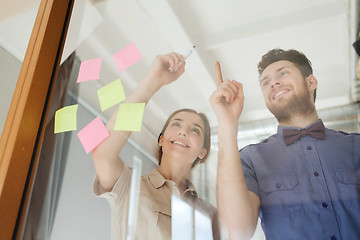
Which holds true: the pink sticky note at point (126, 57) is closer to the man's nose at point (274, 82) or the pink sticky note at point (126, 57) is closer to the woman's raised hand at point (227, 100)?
the woman's raised hand at point (227, 100)

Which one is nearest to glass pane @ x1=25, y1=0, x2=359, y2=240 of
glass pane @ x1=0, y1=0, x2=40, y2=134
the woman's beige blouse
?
the woman's beige blouse

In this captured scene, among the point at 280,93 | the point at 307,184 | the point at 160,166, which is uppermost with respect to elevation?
the point at 280,93

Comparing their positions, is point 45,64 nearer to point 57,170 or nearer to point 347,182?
point 57,170

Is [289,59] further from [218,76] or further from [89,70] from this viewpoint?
[89,70]

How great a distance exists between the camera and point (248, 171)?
34.4 inches

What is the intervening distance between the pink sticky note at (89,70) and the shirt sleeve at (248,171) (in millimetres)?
661

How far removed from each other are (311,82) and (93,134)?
2.44ft

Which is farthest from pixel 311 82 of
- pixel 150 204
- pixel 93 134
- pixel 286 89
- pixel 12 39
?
pixel 12 39

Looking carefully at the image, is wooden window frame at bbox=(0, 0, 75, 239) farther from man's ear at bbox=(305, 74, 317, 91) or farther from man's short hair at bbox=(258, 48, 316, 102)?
man's ear at bbox=(305, 74, 317, 91)

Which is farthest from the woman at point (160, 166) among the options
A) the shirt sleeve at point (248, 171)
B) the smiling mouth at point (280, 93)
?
the smiling mouth at point (280, 93)

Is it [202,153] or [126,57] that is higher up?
[126,57]

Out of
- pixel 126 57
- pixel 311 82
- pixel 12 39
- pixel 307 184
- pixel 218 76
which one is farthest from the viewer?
pixel 12 39

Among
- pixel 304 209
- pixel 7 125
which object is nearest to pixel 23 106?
pixel 7 125

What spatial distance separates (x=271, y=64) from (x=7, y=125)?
2.98 ft
